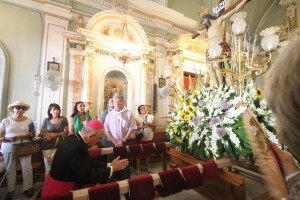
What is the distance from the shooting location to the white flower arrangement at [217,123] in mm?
1694

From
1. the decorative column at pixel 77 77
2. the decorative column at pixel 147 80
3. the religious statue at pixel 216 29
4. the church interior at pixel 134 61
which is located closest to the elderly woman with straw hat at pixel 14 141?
the church interior at pixel 134 61

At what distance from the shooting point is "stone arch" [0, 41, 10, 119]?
4.26m

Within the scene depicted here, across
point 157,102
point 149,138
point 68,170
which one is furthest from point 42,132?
point 157,102

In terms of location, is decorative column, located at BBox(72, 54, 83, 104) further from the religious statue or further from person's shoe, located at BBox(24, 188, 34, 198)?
the religious statue

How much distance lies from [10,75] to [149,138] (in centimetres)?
396

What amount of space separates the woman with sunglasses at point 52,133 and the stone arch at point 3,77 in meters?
1.95

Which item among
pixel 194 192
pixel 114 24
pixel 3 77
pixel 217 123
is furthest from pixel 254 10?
pixel 3 77

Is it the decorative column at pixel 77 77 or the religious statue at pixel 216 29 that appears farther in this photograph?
the decorative column at pixel 77 77

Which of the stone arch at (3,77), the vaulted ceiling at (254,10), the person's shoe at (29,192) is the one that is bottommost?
the person's shoe at (29,192)

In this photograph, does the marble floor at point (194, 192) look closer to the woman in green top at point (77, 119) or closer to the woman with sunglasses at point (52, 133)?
the woman with sunglasses at point (52, 133)

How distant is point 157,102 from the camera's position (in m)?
6.64

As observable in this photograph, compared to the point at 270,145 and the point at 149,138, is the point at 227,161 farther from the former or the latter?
the point at 149,138

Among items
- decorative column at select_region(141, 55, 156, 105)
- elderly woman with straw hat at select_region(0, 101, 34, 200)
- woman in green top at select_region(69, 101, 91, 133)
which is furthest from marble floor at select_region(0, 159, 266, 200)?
decorative column at select_region(141, 55, 156, 105)

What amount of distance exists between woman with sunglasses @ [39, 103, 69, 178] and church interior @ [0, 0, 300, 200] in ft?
2.01
